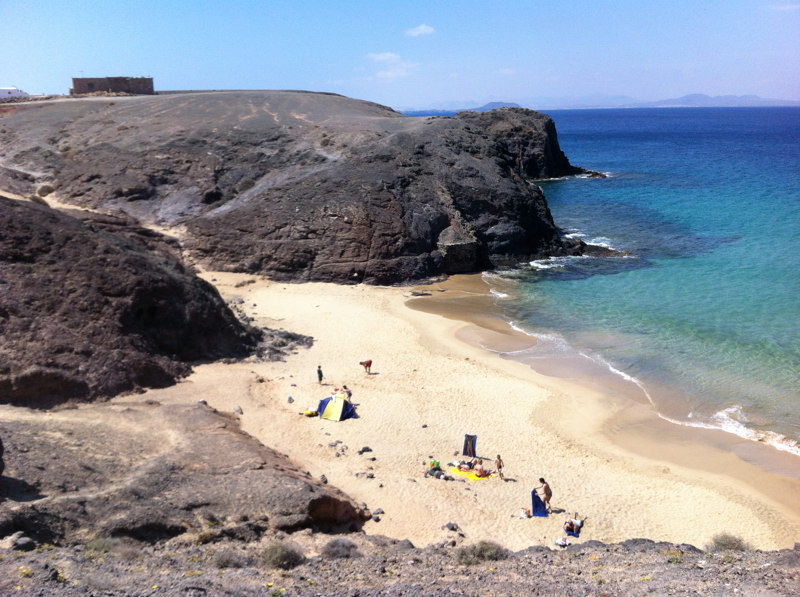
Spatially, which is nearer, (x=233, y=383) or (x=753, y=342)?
(x=233, y=383)

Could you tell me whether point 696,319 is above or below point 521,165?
below

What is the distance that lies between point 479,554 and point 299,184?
974 inches

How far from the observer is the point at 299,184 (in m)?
32.2

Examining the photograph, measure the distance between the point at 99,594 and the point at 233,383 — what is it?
402 inches

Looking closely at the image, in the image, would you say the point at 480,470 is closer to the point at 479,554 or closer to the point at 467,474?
the point at 467,474

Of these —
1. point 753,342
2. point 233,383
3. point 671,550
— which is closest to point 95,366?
point 233,383

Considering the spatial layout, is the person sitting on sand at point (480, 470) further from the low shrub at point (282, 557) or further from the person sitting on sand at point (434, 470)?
the low shrub at point (282, 557)

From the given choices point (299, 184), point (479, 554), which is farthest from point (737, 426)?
point (299, 184)

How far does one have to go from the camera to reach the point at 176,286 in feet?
61.8

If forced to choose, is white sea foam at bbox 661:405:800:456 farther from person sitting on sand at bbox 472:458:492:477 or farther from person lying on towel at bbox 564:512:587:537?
person lying on towel at bbox 564:512:587:537

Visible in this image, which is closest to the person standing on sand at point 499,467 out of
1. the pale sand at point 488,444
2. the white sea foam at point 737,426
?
the pale sand at point 488,444

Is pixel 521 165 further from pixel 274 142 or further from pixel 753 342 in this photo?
pixel 753 342

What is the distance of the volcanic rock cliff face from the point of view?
30.1m

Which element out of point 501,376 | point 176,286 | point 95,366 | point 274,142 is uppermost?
point 274,142
